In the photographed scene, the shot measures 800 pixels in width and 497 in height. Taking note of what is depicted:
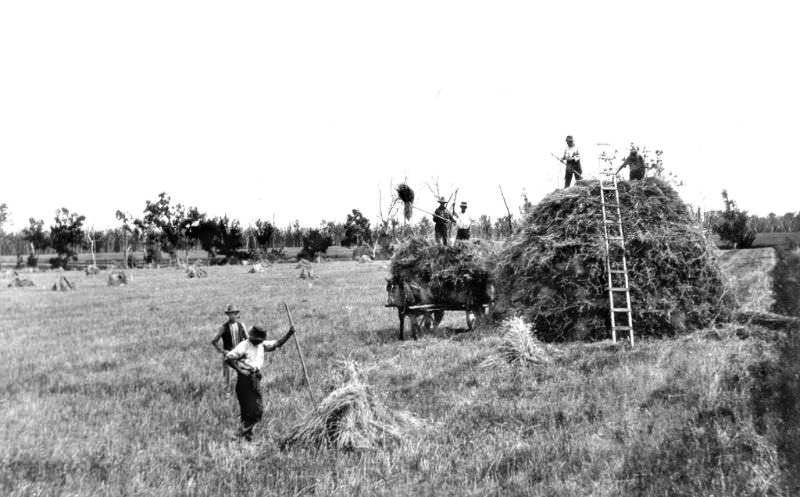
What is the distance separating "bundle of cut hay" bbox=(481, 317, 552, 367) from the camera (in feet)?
35.0

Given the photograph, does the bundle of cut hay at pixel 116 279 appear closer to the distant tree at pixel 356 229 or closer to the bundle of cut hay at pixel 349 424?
the bundle of cut hay at pixel 349 424

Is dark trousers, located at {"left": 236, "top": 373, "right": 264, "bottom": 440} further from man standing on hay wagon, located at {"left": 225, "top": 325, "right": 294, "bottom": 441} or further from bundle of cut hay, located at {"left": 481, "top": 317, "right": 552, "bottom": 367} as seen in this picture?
bundle of cut hay, located at {"left": 481, "top": 317, "right": 552, "bottom": 367}

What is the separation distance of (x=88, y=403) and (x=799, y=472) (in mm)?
9093

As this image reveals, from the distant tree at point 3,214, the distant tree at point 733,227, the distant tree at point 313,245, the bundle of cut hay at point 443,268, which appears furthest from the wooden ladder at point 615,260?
the distant tree at point 313,245

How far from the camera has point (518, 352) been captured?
1084cm

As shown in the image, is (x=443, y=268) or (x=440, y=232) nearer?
(x=443, y=268)

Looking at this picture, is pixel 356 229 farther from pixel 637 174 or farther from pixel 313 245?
pixel 637 174

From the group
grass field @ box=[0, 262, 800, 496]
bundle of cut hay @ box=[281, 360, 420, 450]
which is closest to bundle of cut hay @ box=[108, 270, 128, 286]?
grass field @ box=[0, 262, 800, 496]

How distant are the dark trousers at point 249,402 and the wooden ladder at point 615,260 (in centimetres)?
791

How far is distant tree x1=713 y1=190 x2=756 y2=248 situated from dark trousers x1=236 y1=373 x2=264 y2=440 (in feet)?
209

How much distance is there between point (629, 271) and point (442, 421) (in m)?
7.14

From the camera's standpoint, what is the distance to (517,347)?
1091 cm

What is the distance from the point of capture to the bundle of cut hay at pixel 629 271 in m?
13.0

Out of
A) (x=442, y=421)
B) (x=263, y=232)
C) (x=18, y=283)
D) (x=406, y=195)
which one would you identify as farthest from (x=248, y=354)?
(x=263, y=232)
